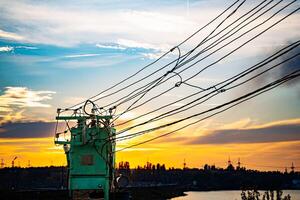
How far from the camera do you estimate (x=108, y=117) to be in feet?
92.1

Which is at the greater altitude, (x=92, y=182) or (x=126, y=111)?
(x=126, y=111)

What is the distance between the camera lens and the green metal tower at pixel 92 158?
91.0 ft

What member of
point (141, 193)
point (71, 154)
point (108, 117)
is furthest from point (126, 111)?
point (141, 193)

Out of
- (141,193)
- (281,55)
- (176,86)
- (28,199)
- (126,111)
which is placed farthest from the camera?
(141,193)

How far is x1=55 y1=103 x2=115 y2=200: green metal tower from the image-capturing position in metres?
27.8

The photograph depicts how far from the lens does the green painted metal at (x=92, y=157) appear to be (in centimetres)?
2778

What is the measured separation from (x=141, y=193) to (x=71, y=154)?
471 ft

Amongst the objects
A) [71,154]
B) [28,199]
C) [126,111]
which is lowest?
[28,199]

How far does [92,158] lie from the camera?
28031mm

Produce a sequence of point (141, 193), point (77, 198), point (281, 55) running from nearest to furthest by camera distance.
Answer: point (281, 55), point (77, 198), point (141, 193)

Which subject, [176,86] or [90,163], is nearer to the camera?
[176,86]

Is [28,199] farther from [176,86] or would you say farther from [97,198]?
[176,86]

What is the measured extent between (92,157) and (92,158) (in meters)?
0.06

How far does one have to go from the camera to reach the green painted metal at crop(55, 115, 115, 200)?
1094 inches
